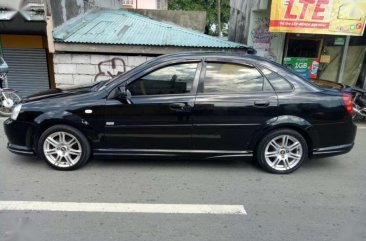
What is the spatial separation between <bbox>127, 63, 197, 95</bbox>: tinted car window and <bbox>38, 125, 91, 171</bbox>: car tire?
3.17 feet

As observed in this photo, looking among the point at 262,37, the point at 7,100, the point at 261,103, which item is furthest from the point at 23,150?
the point at 262,37

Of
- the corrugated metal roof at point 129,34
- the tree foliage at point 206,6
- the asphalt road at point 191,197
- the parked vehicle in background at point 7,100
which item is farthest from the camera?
the tree foliage at point 206,6

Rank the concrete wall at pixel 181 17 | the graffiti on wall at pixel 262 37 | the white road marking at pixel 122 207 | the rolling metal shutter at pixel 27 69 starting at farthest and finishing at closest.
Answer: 1. the concrete wall at pixel 181 17
2. the rolling metal shutter at pixel 27 69
3. the graffiti on wall at pixel 262 37
4. the white road marking at pixel 122 207

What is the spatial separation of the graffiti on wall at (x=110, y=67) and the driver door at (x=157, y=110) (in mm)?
4782

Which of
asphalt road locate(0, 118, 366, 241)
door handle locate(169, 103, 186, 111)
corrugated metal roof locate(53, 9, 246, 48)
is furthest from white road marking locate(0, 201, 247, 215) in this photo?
corrugated metal roof locate(53, 9, 246, 48)

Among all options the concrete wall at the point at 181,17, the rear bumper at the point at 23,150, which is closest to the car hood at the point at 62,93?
the rear bumper at the point at 23,150

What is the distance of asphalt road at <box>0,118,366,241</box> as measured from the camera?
289 cm

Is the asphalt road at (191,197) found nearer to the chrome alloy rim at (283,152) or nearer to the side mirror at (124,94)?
the chrome alloy rim at (283,152)

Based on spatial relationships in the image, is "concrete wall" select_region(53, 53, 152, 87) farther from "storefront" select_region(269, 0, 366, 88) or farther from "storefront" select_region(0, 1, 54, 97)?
"storefront" select_region(269, 0, 366, 88)

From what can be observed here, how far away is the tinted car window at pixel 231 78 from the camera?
4.03 metres

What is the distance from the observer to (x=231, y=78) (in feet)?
13.3

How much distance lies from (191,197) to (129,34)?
677cm

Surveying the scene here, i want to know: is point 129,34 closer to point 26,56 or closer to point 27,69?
point 26,56

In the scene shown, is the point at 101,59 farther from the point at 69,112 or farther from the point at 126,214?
the point at 126,214
